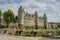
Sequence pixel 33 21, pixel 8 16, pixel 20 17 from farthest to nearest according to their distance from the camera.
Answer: pixel 33 21 < pixel 8 16 < pixel 20 17

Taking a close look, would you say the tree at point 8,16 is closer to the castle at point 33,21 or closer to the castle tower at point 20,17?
the castle tower at point 20,17

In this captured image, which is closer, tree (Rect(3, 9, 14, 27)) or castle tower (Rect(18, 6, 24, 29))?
castle tower (Rect(18, 6, 24, 29))

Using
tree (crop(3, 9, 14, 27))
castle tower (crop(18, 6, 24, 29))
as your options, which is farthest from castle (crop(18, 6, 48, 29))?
tree (crop(3, 9, 14, 27))

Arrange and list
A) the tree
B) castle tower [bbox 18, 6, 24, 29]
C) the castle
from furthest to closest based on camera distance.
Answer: the castle
the tree
castle tower [bbox 18, 6, 24, 29]

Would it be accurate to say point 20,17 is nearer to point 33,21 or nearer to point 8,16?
point 8,16

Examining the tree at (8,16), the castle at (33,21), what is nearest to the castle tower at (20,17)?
the castle at (33,21)

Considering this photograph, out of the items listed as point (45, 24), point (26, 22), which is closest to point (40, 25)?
point (45, 24)

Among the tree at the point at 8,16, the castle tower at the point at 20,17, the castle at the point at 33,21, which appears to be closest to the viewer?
the castle tower at the point at 20,17

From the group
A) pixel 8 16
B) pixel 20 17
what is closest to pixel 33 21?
pixel 20 17

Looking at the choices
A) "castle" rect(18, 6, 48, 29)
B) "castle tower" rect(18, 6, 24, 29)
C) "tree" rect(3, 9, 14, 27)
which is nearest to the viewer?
"castle tower" rect(18, 6, 24, 29)

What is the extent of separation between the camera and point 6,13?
62031 millimetres

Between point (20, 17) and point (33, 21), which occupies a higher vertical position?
point (20, 17)

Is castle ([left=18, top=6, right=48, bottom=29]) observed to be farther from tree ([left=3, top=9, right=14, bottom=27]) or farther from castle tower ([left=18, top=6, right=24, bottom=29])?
tree ([left=3, top=9, right=14, bottom=27])

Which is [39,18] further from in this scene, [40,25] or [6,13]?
[6,13]
